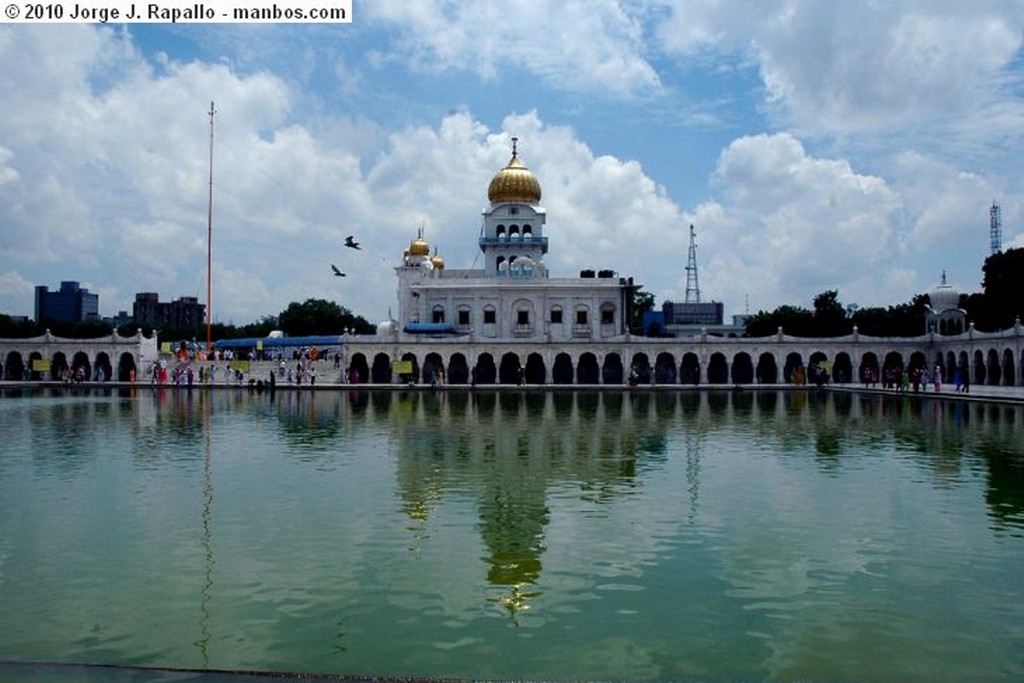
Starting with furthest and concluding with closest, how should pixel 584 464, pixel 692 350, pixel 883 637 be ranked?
pixel 692 350
pixel 584 464
pixel 883 637

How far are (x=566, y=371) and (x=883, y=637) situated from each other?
5242 centimetres

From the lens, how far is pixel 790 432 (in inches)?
985

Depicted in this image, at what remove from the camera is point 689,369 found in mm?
59281

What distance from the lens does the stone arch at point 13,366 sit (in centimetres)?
6238

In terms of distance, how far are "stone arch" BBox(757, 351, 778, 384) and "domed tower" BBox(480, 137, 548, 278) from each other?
15.1m

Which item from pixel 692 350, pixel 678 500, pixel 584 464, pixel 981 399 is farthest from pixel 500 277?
pixel 678 500

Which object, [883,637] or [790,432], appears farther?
[790,432]

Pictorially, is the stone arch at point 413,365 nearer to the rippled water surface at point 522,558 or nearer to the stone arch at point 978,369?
the stone arch at point 978,369

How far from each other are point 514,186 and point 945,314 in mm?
28018

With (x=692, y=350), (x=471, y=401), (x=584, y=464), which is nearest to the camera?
(x=584, y=464)

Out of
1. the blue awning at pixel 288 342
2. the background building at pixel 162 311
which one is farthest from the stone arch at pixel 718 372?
the background building at pixel 162 311

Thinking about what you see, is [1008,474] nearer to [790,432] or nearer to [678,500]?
[678,500]

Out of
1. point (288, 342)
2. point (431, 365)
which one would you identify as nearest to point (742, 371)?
point (431, 365)

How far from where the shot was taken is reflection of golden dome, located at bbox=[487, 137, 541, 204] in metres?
64.3
